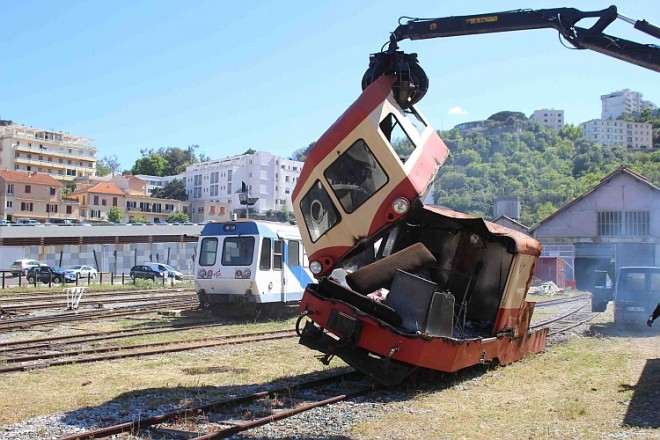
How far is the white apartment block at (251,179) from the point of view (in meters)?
103

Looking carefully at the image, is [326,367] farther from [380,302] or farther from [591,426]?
[591,426]

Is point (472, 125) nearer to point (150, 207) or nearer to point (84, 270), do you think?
point (150, 207)

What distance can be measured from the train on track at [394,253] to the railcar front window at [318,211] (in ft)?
0.05

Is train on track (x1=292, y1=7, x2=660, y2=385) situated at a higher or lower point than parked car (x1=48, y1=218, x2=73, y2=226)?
lower

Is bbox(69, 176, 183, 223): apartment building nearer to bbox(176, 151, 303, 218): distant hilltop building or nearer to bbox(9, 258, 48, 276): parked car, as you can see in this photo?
bbox(176, 151, 303, 218): distant hilltop building

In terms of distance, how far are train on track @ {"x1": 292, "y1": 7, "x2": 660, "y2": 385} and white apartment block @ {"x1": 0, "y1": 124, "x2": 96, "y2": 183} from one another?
11244cm

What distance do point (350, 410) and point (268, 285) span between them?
34.0 feet

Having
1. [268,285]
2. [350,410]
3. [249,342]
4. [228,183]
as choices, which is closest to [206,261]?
[268,285]

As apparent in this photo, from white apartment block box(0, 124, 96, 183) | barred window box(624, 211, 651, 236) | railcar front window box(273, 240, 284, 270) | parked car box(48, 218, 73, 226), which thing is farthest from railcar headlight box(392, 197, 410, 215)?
white apartment block box(0, 124, 96, 183)

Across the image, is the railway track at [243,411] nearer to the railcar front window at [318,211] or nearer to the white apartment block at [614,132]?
the railcar front window at [318,211]

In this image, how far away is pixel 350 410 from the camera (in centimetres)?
735

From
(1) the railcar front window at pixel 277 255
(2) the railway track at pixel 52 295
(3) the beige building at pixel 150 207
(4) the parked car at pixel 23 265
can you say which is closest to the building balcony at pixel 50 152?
(3) the beige building at pixel 150 207

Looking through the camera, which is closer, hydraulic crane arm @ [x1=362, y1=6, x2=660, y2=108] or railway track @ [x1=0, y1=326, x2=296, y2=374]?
railway track @ [x1=0, y1=326, x2=296, y2=374]

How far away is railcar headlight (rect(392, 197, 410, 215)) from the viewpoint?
8.17 m
